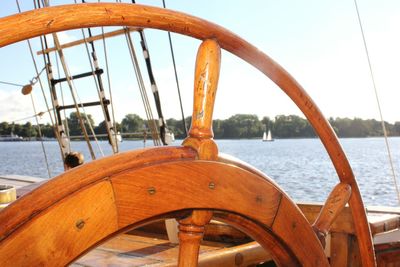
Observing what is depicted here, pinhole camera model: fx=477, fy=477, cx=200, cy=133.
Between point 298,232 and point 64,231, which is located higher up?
point 64,231

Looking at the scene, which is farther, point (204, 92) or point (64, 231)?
point (204, 92)

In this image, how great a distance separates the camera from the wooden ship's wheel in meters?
0.69

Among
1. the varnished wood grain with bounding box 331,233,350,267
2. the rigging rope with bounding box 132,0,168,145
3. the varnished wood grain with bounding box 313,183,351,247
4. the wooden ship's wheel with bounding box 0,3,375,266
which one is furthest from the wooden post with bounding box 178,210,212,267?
the rigging rope with bounding box 132,0,168,145

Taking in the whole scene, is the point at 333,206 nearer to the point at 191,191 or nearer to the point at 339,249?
the point at 191,191

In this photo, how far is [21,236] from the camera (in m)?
0.66

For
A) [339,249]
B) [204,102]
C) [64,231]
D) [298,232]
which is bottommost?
[339,249]

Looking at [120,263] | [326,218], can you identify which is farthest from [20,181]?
[326,218]

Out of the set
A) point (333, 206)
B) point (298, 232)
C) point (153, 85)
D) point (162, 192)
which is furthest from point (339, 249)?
point (153, 85)

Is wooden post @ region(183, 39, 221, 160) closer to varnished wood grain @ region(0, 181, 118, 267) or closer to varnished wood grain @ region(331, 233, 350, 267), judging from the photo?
varnished wood grain @ region(0, 181, 118, 267)

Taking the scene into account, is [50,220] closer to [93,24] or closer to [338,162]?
[93,24]

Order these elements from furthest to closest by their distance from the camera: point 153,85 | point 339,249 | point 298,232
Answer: point 153,85 → point 339,249 → point 298,232

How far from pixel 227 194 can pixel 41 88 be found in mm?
4878

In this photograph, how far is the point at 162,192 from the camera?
806 millimetres

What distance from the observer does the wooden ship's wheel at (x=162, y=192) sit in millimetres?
686
